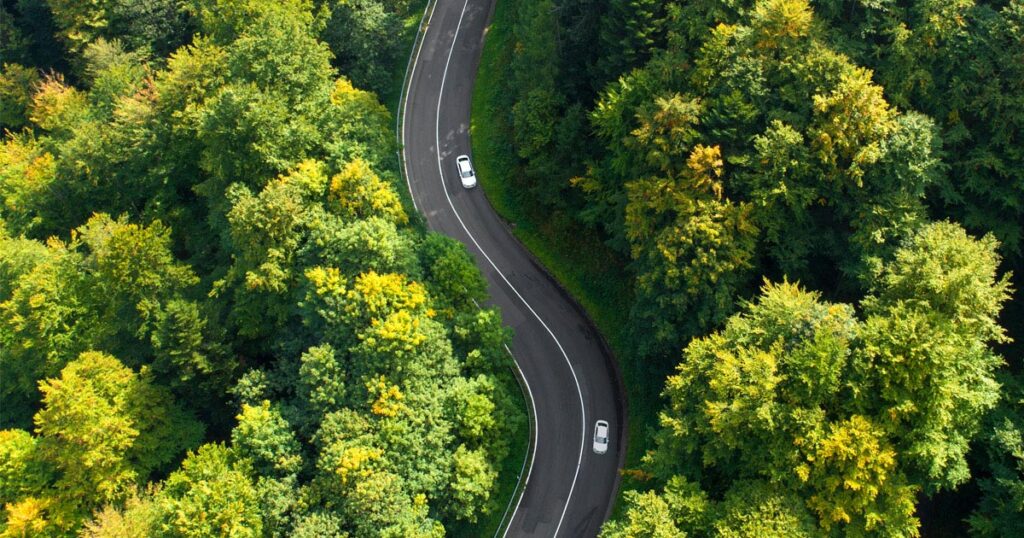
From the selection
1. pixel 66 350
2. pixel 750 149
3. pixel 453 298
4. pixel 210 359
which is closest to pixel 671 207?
pixel 750 149

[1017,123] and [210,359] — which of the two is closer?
[1017,123]

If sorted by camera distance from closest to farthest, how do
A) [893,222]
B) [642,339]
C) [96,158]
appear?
[893,222] < [642,339] < [96,158]

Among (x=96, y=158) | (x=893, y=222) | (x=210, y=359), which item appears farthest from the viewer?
(x=96, y=158)

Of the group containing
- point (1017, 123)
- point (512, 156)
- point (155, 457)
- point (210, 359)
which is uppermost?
point (1017, 123)

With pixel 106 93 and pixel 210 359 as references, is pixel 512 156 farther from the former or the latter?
pixel 106 93

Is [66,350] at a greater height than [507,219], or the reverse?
[507,219]

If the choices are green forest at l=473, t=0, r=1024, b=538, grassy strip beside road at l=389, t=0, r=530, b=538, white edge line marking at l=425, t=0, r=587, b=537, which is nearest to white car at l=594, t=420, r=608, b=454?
white edge line marking at l=425, t=0, r=587, b=537
